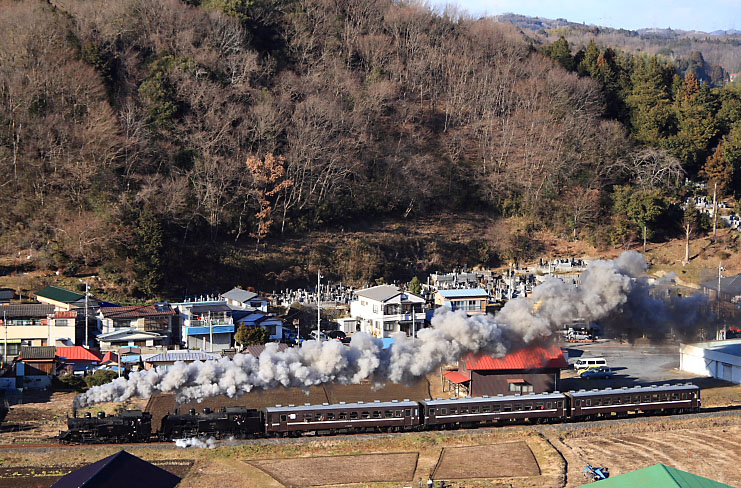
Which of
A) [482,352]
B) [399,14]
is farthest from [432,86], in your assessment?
[482,352]

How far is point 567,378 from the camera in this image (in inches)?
1291

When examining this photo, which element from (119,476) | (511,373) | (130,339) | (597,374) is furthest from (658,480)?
(130,339)

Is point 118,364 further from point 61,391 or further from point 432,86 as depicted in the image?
point 432,86

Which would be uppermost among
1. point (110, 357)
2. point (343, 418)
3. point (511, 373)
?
point (511, 373)

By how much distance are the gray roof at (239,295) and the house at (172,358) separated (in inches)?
223

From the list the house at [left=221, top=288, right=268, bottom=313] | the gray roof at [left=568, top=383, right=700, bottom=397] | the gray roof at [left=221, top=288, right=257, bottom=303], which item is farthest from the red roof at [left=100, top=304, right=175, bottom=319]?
the gray roof at [left=568, top=383, right=700, bottom=397]

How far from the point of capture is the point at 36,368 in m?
30.3

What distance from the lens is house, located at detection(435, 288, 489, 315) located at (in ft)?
132

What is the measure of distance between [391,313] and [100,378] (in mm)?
12922

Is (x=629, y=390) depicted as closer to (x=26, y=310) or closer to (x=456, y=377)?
(x=456, y=377)

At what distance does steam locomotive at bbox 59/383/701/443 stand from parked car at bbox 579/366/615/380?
11.6 ft

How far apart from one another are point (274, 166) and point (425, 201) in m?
9.96

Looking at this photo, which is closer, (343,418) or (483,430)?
(343,418)

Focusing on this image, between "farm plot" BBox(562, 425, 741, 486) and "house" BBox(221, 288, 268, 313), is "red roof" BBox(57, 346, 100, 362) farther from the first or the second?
"farm plot" BBox(562, 425, 741, 486)
